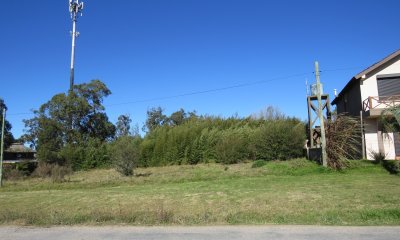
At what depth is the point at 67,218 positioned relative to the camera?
9.31 meters

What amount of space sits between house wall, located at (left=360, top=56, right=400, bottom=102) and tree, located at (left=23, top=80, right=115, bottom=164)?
33.3 m

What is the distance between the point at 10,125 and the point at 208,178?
37706 millimetres

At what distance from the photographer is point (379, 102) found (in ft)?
75.6

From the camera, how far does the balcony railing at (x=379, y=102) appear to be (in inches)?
902

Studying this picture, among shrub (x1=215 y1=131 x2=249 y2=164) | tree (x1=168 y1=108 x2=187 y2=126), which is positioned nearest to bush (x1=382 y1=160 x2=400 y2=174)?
shrub (x1=215 y1=131 x2=249 y2=164)

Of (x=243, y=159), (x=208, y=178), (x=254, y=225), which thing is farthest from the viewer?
(x=243, y=159)

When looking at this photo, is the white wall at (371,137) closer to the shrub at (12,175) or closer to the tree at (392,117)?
the tree at (392,117)

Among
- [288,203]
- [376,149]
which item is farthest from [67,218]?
[376,149]

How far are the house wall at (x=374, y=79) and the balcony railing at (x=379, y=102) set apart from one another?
0.60 meters

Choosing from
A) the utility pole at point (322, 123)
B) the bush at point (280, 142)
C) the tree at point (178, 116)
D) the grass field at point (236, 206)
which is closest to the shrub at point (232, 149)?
the bush at point (280, 142)

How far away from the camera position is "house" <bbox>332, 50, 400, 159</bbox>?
75.8ft

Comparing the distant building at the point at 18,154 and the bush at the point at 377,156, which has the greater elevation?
the distant building at the point at 18,154

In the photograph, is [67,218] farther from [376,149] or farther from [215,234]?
[376,149]

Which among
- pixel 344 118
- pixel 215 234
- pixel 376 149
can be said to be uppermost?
pixel 344 118
